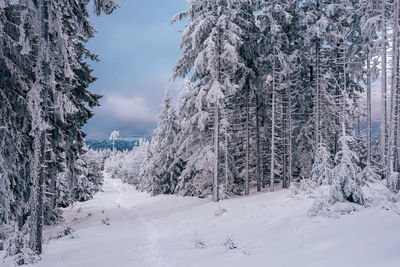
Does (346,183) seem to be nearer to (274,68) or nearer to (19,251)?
(19,251)

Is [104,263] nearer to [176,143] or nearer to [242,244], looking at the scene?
[242,244]

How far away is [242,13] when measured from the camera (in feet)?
61.5

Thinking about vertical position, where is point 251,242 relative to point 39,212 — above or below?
below

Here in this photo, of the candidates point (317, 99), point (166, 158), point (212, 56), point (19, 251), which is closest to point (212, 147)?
point (212, 56)

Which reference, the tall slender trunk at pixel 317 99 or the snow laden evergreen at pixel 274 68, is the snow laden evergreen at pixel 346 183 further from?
Result: the tall slender trunk at pixel 317 99

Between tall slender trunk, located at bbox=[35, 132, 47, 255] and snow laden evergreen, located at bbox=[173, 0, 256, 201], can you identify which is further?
snow laden evergreen, located at bbox=[173, 0, 256, 201]

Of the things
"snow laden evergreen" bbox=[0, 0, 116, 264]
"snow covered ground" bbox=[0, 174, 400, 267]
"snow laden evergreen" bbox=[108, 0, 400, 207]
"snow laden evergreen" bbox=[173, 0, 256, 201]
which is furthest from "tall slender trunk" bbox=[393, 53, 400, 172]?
"snow laden evergreen" bbox=[0, 0, 116, 264]

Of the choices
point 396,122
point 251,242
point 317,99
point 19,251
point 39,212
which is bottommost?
point 19,251

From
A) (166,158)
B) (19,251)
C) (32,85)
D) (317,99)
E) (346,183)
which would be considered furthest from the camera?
(166,158)

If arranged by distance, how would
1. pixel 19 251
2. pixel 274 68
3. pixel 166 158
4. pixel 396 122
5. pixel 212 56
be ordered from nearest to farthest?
pixel 19 251, pixel 396 122, pixel 212 56, pixel 274 68, pixel 166 158

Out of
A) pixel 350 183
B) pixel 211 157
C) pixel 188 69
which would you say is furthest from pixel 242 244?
pixel 188 69

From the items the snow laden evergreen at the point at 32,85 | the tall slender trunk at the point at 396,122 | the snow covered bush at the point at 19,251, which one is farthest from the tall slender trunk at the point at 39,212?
the tall slender trunk at the point at 396,122

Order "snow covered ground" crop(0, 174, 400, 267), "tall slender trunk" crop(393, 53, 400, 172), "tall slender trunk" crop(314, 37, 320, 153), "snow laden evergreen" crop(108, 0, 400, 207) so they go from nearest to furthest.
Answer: "snow covered ground" crop(0, 174, 400, 267) → "tall slender trunk" crop(393, 53, 400, 172) → "snow laden evergreen" crop(108, 0, 400, 207) → "tall slender trunk" crop(314, 37, 320, 153)

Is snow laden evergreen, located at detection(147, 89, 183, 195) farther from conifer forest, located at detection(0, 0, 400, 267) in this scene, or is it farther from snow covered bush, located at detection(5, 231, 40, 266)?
snow covered bush, located at detection(5, 231, 40, 266)
